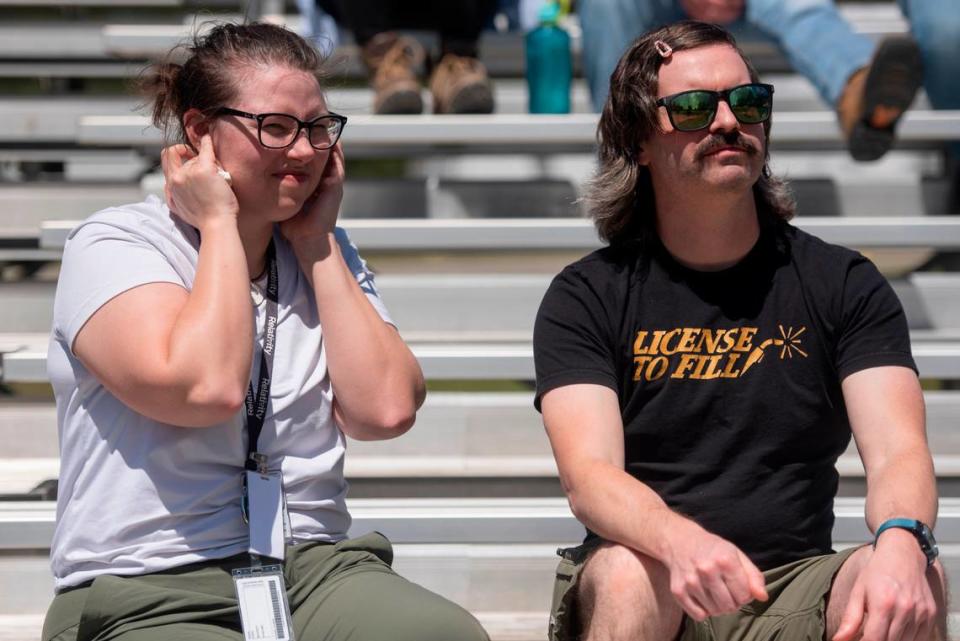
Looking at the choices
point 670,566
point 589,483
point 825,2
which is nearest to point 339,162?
point 589,483

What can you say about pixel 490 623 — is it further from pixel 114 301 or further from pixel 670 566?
pixel 114 301

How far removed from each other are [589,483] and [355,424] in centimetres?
40

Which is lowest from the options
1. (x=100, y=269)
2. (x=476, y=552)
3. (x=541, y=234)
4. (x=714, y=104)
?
(x=476, y=552)

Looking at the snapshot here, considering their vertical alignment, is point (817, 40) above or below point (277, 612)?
above

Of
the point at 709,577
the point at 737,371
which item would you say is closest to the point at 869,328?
the point at 737,371

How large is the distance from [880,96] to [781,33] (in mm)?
466

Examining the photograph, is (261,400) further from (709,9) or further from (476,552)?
(709,9)

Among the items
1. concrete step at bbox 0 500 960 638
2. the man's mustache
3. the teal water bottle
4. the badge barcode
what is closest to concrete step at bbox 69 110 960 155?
the teal water bottle

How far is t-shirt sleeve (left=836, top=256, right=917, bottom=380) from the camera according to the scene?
194 cm

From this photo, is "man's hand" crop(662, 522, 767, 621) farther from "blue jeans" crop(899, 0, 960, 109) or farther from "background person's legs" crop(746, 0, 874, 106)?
"blue jeans" crop(899, 0, 960, 109)

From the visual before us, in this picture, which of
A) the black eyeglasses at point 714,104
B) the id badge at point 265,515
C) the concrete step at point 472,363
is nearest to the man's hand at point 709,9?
the concrete step at point 472,363

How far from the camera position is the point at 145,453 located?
5.90ft

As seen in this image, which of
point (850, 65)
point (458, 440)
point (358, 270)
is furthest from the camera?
point (850, 65)

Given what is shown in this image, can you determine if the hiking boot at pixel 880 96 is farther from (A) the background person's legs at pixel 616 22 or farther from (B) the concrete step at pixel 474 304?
(A) the background person's legs at pixel 616 22
